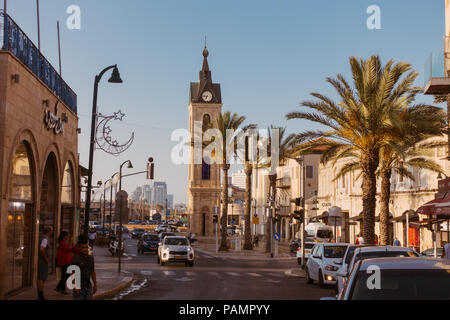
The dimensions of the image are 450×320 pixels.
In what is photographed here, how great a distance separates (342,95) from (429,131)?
4164mm

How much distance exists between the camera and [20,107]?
16.5 meters

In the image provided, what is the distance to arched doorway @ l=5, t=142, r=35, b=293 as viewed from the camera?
16.2 metres

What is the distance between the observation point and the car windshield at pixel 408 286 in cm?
731

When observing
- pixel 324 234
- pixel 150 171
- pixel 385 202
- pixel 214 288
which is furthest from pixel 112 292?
pixel 324 234

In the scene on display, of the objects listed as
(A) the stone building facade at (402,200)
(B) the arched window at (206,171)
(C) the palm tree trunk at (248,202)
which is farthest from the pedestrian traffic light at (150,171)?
(B) the arched window at (206,171)

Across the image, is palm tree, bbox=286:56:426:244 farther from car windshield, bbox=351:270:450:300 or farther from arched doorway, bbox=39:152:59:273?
car windshield, bbox=351:270:450:300

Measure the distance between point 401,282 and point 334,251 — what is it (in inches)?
594

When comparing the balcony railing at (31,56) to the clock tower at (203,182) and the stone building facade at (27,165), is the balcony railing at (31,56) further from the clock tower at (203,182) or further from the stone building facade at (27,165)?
the clock tower at (203,182)

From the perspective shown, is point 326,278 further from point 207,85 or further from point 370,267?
point 207,85

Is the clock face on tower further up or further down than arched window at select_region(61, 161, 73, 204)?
further up

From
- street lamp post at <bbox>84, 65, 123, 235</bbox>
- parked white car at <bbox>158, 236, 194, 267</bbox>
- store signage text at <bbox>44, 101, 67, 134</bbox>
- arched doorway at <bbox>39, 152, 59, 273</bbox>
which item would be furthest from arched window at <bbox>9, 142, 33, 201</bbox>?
parked white car at <bbox>158, 236, 194, 267</bbox>

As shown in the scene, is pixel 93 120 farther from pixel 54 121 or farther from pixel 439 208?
pixel 439 208

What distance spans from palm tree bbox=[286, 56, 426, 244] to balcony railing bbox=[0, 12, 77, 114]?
36.1 ft
